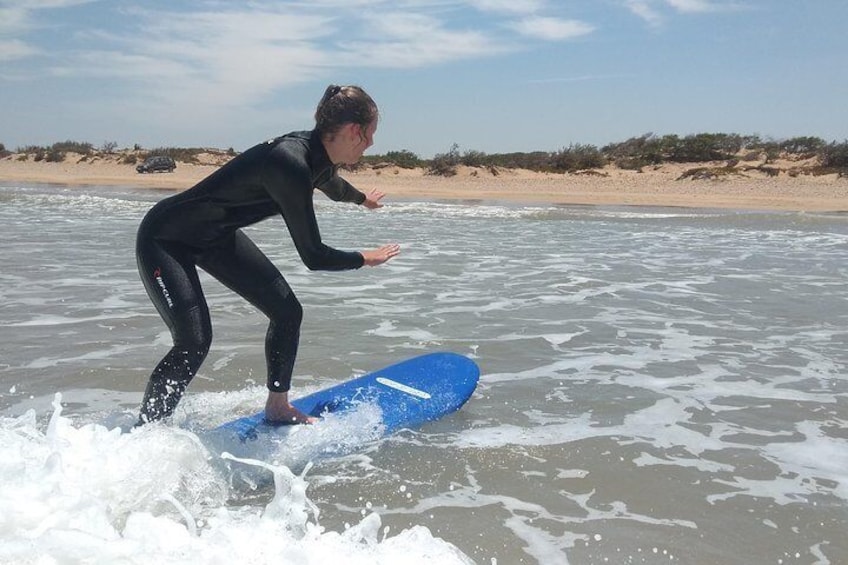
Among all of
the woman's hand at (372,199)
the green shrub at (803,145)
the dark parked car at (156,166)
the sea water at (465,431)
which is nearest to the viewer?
the sea water at (465,431)

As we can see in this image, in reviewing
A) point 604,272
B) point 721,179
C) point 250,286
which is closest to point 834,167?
point 721,179

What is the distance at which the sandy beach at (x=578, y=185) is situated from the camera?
71.4ft

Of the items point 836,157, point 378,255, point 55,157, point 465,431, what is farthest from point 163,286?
point 55,157

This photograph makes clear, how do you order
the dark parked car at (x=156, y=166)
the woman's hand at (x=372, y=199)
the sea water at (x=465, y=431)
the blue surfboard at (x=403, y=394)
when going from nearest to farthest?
the sea water at (x=465, y=431) < the blue surfboard at (x=403, y=394) < the woman's hand at (x=372, y=199) < the dark parked car at (x=156, y=166)

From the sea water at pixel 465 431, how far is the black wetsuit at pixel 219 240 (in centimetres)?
32

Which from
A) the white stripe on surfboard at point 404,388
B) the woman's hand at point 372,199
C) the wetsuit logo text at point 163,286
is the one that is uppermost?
the woman's hand at point 372,199

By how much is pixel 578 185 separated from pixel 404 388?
24244 millimetres

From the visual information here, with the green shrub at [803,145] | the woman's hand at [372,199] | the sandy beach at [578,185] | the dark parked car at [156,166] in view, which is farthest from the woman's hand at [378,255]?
the dark parked car at [156,166]

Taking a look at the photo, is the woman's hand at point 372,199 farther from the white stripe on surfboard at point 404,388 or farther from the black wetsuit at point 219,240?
the white stripe on surfboard at point 404,388

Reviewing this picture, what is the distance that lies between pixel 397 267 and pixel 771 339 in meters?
4.56

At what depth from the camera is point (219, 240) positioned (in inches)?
131

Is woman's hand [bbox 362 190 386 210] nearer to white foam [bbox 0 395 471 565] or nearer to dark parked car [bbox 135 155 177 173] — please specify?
white foam [bbox 0 395 471 565]

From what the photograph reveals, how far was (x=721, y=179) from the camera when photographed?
84.3 ft

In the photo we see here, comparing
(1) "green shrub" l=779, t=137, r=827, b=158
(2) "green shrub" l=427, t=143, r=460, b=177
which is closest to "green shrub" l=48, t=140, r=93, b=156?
(2) "green shrub" l=427, t=143, r=460, b=177
